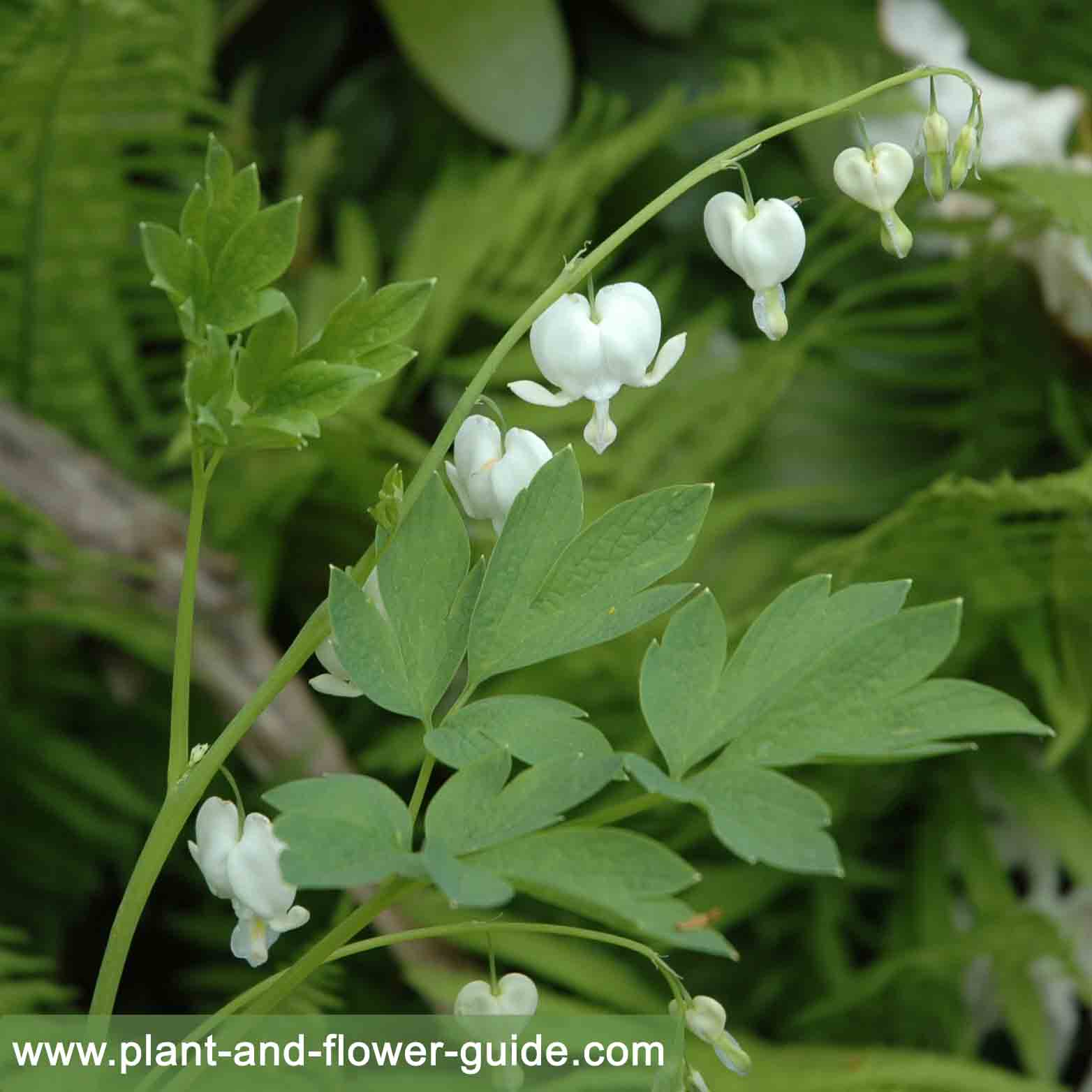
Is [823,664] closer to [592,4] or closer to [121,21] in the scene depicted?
[121,21]

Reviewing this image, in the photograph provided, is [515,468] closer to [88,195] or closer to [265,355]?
[265,355]

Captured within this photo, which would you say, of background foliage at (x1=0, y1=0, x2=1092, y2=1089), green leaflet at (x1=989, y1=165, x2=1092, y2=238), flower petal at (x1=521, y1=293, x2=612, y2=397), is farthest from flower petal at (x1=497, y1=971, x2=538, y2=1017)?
green leaflet at (x1=989, y1=165, x2=1092, y2=238)

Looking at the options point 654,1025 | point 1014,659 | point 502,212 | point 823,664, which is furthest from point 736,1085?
point 502,212

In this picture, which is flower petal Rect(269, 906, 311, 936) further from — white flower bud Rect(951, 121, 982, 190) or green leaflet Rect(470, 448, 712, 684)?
white flower bud Rect(951, 121, 982, 190)

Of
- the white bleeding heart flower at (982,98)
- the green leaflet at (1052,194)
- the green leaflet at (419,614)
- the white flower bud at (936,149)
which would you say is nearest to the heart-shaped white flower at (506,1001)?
the green leaflet at (419,614)

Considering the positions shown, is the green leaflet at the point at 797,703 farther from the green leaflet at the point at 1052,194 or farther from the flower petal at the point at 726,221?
the green leaflet at the point at 1052,194
